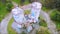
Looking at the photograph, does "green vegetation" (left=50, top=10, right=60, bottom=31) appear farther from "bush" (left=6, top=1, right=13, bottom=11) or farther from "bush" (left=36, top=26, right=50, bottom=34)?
"bush" (left=6, top=1, right=13, bottom=11)

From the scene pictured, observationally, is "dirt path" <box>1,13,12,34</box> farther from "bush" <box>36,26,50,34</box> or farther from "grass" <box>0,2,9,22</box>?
"bush" <box>36,26,50,34</box>

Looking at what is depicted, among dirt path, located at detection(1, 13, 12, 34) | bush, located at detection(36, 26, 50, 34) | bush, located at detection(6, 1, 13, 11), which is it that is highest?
bush, located at detection(6, 1, 13, 11)

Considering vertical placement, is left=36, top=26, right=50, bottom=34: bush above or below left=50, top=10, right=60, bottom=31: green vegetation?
below

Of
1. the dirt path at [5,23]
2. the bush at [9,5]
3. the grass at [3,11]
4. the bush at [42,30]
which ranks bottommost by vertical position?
the bush at [42,30]

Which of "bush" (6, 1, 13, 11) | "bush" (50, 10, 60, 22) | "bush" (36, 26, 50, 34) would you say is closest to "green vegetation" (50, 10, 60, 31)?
"bush" (50, 10, 60, 22)

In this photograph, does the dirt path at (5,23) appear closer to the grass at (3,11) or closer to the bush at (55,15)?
the grass at (3,11)

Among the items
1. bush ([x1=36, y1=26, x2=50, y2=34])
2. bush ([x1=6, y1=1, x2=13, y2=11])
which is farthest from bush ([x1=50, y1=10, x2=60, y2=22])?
bush ([x1=6, y1=1, x2=13, y2=11])

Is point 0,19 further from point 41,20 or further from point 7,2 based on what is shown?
point 41,20

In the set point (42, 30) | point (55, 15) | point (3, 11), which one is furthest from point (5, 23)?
point (55, 15)

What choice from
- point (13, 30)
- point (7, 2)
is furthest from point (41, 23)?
point (7, 2)

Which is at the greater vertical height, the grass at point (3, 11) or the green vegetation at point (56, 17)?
the grass at point (3, 11)

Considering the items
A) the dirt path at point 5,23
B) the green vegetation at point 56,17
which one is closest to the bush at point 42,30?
the green vegetation at point 56,17
